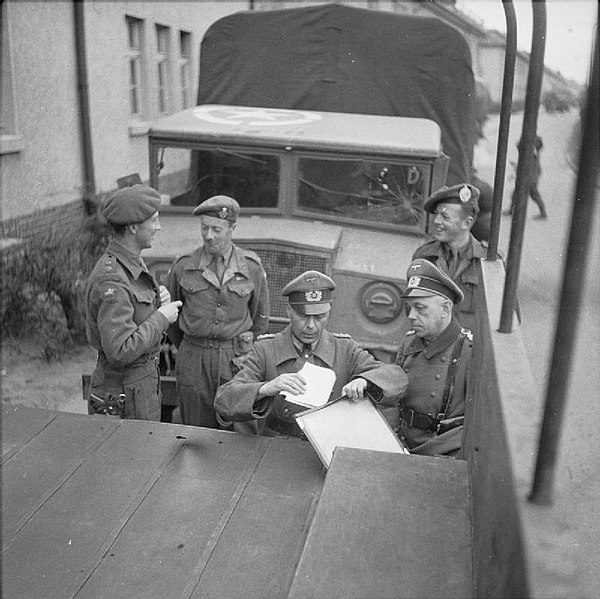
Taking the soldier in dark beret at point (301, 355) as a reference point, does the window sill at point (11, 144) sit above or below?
below

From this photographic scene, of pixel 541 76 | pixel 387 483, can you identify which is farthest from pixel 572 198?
pixel 387 483

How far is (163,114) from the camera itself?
37.3ft

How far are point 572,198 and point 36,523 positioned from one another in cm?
160

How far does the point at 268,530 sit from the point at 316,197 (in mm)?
3052

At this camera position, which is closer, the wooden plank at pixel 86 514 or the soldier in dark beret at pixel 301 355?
the wooden plank at pixel 86 514

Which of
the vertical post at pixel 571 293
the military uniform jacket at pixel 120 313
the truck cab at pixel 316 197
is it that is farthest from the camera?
the truck cab at pixel 316 197

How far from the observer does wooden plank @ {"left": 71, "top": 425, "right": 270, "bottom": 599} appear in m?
1.71

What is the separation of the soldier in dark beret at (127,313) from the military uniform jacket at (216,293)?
0.38 meters

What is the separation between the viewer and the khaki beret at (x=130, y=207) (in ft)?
10.4

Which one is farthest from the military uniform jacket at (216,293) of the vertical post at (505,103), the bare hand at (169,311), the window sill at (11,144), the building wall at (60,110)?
the window sill at (11,144)

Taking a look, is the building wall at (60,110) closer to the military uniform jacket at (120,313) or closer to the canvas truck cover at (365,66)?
the canvas truck cover at (365,66)

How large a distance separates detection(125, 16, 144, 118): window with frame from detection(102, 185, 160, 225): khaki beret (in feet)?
24.0

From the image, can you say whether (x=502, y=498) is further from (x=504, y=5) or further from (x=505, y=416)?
(x=504, y=5)

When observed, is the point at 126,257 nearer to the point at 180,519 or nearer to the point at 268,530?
the point at 180,519
